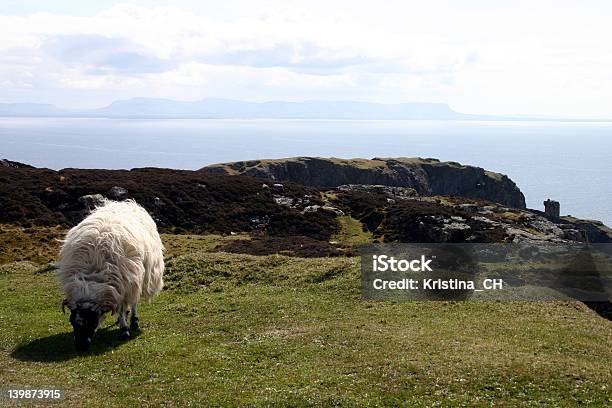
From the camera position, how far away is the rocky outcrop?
156 m

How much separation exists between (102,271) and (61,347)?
3.88 meters

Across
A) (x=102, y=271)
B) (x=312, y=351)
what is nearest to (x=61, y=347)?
(x=102, y=271)

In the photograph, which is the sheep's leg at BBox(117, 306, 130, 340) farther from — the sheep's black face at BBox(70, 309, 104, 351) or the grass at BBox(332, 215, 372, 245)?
the grass at BBox(332, 215, 372, 245)

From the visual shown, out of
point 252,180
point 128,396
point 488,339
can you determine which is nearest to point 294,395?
point 128,396

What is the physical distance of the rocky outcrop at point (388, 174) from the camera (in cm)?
15638

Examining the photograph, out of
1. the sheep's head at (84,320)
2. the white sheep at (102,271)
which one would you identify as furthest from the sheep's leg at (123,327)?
the sheep's head at (84,320)

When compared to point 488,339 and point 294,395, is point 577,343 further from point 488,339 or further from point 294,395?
point 294,395

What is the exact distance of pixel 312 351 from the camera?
22016 millimetres

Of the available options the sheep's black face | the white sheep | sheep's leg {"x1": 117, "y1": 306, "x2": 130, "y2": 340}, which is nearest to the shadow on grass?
sheep's leg {"x1": 117, "y1": 306, "x2": 130, "y2": 340}

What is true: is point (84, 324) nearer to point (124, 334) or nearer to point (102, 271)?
point (102, 271)

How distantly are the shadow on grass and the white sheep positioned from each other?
1.56ft

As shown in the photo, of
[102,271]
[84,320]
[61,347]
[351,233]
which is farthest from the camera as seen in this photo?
[351,233]

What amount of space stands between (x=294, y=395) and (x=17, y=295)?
25.3 m

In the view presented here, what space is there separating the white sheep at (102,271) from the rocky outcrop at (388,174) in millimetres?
122051
